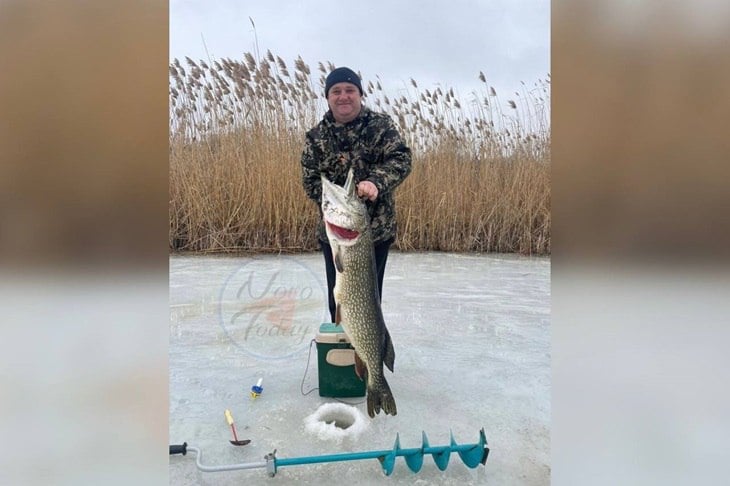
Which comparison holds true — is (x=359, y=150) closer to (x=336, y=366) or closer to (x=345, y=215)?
(x=345, y=215)

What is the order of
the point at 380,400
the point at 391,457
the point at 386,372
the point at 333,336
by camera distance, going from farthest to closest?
the point at 386,372 → the point at 333,336 → the point at 380,400 → the point at 391,457

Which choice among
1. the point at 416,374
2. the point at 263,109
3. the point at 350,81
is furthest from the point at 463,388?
the point at 263,109

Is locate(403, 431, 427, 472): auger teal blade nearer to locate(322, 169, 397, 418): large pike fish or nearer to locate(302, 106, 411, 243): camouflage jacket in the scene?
locate(322, 169, 397, 418): large pike fish

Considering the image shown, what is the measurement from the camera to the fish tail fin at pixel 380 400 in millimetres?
1201

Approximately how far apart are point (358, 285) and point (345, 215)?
0.20 metres

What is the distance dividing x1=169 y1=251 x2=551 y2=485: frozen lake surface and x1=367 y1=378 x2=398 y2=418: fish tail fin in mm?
57

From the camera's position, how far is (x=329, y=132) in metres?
1.45

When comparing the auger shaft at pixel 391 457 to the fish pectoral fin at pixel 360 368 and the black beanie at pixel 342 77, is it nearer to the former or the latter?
the fish pectoral fin at pixel 360 368

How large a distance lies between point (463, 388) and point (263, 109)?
163cm

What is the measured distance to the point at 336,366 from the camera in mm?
1386

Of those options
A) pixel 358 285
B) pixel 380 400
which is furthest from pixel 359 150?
pixel 380 400
